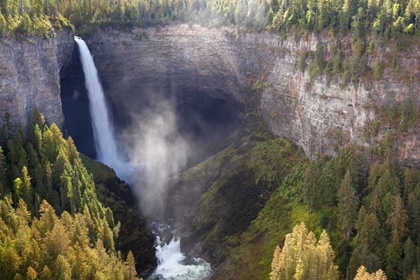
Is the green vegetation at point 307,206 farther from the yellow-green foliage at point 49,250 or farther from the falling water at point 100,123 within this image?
the yellow-green foliage at point 49,250

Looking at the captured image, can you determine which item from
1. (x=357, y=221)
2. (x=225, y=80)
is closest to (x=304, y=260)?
(x=357, y=221)

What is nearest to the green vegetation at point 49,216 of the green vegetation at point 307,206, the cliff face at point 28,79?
the cliff face at point 28,79

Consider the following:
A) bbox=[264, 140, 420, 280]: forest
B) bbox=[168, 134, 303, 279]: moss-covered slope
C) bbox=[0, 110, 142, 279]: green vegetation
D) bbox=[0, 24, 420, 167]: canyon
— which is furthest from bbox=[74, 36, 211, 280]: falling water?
bbox=[264, 140, 420, 280]: forest

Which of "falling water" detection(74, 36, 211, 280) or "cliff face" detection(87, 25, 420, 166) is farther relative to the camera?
"falling water" detection(74, 36, 211, 280)

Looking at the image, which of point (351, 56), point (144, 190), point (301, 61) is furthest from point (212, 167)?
point (351, 56)

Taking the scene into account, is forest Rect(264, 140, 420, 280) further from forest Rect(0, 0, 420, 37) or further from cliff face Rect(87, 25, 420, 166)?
forest Rect(0, 0, 420, 37)

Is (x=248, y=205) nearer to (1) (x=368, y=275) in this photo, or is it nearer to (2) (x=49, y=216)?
(1) (x=368, y=275)
